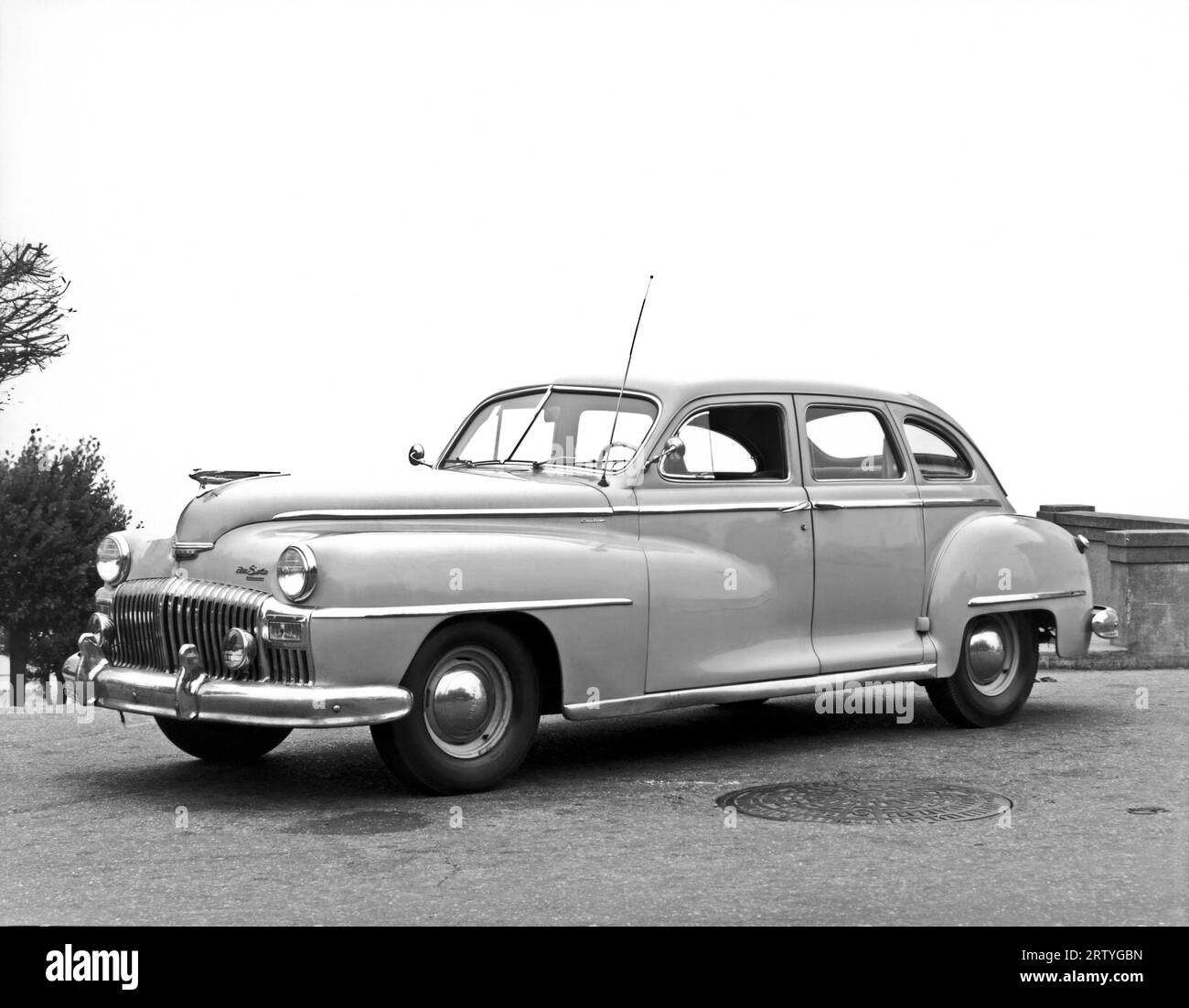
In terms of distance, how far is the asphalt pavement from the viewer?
5465mm

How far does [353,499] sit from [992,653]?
4.10 metres

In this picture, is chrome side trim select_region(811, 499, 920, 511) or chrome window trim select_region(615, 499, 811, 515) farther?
chrome side trim select_region(811, 499, 920, 511)

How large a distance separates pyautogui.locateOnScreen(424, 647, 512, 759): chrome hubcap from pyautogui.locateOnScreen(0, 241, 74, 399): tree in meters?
36.9

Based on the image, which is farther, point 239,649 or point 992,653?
point 992,653

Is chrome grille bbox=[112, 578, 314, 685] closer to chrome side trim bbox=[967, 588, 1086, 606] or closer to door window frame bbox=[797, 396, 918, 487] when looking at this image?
door window frame bbox=[797, 396, 918, 487]

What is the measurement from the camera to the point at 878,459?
927 centimetres

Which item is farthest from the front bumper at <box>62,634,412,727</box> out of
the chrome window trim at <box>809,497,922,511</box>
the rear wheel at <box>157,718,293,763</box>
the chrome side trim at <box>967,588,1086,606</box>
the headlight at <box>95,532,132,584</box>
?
the chrome side trim at <box>967,588,1086,606</box>

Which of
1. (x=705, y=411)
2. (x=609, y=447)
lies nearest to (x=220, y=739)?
(x=609, y=447)

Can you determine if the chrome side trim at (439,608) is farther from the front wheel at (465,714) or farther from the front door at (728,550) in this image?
the front door at (728,550)

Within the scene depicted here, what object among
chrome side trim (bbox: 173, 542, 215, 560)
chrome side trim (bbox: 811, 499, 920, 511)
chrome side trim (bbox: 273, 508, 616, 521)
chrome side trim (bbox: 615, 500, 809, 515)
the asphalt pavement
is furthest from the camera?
chrome side trim (bbox: 811, 499, 920, 511)

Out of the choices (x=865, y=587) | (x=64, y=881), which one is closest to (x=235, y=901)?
(x=64, y=881)

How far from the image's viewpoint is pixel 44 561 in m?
52.0

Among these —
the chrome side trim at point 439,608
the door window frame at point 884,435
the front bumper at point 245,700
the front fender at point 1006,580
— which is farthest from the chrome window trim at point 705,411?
the front bumper at point 245,700

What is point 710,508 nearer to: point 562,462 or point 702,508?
point 702,508
